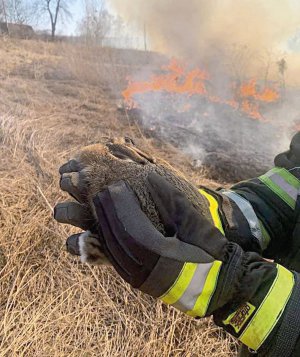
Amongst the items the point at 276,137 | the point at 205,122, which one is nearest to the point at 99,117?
the point at 205,122

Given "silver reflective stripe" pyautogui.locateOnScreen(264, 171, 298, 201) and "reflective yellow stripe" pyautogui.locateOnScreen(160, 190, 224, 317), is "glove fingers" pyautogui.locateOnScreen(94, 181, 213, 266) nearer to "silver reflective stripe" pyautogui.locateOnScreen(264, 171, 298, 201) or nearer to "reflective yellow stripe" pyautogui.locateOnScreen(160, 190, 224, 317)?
"reflective yellow stripe" pyautogui.locateOnScreen(160, 190, 224, 317)

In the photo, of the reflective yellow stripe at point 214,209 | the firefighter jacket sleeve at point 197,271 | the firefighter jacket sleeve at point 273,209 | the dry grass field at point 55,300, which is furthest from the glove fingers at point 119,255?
the dry grass field at point 55,300

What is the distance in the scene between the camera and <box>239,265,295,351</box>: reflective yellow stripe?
2.76 ft

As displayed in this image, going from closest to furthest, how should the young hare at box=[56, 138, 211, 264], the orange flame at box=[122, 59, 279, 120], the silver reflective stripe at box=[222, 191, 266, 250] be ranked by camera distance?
the young hare at box=[56, 138, 211, 264] < the silver reflective stripe at box=[222, 191, 266, 250] < the orange flame at box=[122, 59, 279, 120]

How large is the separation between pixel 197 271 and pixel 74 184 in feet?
1.26

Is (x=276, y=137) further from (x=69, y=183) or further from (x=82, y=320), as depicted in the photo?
(x=69, y=183)

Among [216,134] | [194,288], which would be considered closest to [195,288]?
[194,288]

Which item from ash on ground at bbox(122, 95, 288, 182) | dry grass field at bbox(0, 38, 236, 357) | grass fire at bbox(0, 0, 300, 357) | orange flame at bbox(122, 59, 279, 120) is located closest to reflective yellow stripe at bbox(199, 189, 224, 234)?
grass fire at bbox(0, 0, 300, 357)

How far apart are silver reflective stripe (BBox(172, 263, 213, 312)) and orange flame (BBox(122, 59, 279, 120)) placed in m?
8.08

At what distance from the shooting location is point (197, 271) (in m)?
0.85

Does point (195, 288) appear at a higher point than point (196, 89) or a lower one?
lower

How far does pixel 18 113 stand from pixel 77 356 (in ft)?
14.5

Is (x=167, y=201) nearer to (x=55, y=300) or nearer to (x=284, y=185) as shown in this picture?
(x=284, y=185)

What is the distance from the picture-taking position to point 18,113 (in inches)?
225
